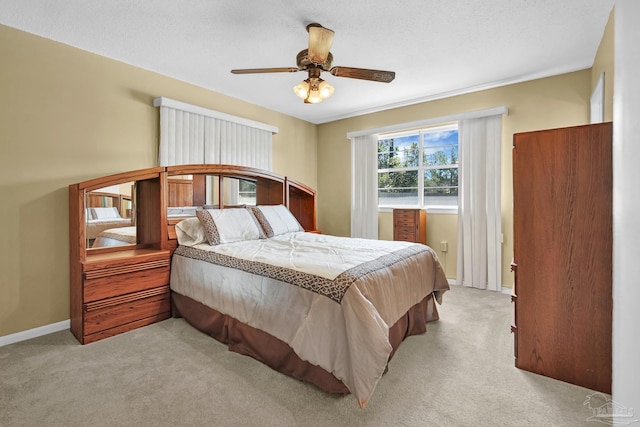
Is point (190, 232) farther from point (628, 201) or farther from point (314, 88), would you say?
point (628, 201)

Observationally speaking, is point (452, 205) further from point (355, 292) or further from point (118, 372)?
point (118, 372)

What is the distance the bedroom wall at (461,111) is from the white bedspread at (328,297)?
1628mm

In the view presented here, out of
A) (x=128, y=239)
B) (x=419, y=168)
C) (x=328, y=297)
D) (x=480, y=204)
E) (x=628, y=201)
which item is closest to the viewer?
(x=628, y=201)

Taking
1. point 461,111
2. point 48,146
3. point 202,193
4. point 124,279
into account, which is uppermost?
point 461,111

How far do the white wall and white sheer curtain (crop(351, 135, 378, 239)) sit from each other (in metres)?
3.51

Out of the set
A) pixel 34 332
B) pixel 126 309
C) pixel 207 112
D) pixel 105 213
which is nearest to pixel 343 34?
pixel 207 112

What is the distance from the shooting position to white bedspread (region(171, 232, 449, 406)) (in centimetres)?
160

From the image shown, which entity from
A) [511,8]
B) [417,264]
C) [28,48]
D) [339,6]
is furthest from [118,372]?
[511,8]

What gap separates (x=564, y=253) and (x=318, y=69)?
2.06 meters

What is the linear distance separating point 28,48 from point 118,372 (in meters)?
2.65

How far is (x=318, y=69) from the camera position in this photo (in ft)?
7.66

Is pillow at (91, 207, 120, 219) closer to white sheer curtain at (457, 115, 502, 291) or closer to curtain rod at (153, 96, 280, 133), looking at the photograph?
curtain rod at (153, 96, 280, 133)

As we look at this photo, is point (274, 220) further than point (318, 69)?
Yes

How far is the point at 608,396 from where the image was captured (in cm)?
170
